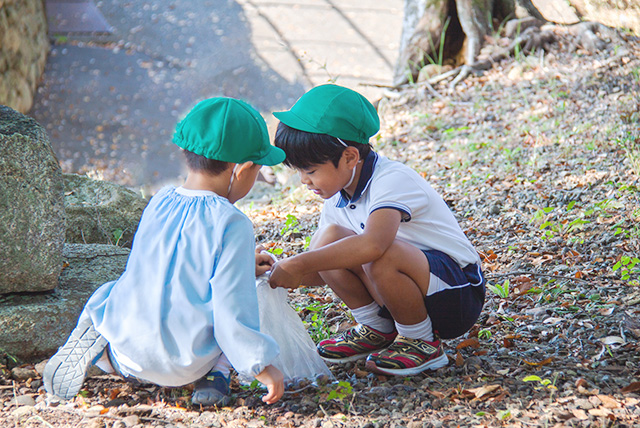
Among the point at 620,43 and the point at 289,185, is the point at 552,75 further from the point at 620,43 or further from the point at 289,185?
the point at 289,185

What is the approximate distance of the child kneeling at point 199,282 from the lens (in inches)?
71.3

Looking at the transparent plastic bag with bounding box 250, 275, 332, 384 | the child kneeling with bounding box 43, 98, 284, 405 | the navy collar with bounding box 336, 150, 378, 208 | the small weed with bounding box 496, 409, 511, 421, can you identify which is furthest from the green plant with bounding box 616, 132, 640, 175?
the child kneeling with bounding box 43, 98, 284, 405

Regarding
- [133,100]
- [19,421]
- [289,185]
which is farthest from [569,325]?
[133,100]

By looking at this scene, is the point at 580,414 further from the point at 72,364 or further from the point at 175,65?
the point at 175,65

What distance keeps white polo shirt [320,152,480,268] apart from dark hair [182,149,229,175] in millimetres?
524

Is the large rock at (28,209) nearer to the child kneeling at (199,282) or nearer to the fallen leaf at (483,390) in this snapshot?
the child kneeling at (199,282)

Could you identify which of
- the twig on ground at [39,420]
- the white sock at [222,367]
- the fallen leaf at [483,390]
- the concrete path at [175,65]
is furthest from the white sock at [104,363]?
the concrete path at [175,65]

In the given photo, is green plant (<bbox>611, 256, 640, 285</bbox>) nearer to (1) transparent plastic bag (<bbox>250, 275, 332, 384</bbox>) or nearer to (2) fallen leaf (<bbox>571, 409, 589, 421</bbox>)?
(2) fallen leaf (<bbox>571, 409, 589, 421</bbox>)

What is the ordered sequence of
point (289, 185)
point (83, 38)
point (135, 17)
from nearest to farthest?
1. point (289, 185)
2. point (83, 38)
3. point (135, 17)

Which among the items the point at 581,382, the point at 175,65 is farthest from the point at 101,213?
the point at 175,65

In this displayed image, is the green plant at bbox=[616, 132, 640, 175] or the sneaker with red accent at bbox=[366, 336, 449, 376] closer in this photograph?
the sneaker with red accent at bbox=[366, 336, 449, 376]

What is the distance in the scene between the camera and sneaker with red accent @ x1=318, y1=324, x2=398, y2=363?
234 cm

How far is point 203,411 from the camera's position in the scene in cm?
194

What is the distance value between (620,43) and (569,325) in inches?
173
